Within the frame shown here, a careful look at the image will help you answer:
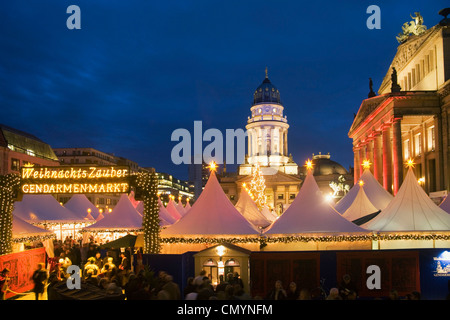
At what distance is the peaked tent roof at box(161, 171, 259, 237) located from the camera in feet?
63.5

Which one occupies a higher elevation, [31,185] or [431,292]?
[31,185]

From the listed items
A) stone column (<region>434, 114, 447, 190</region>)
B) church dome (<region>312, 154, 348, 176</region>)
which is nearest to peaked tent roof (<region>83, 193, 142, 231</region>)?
stone column (<region>434, 114, 447, 190</region>)

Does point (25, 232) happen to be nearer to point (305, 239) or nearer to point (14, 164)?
point (305, 239)

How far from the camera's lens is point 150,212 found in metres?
19.1

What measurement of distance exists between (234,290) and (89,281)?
18.3ft

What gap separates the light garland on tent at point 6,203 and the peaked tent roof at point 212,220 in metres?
6.70

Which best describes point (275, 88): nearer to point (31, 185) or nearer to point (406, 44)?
point (406, 44)

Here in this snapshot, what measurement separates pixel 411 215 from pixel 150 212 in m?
11.1

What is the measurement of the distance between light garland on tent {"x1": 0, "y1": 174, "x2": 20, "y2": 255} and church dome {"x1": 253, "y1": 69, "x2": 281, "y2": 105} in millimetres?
112782

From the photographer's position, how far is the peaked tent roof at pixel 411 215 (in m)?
19.3

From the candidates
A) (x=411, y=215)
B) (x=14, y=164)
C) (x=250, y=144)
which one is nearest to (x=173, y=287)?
(x=411, y=215)
